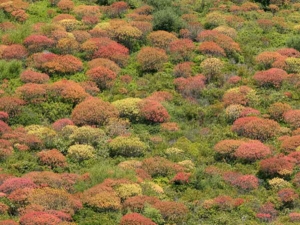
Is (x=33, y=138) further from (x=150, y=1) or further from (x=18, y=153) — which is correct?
(x=150, y=1)

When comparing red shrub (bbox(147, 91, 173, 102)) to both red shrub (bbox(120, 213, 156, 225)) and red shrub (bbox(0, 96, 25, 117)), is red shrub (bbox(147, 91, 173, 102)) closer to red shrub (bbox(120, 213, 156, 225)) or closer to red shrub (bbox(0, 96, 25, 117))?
red shrub (bbox(0, 96, 25, 117))

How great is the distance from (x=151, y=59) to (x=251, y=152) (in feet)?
41.0

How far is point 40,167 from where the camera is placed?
38.7 meters

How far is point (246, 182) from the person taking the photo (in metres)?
37.8

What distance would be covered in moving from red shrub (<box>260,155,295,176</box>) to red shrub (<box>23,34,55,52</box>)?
60.4 feet

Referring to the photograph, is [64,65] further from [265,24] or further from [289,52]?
[265,24]

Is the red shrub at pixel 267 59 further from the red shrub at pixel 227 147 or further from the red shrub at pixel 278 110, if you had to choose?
the red shrub at pixel 227 147

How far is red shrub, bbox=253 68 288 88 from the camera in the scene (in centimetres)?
4800

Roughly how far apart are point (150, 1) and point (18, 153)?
24.5m

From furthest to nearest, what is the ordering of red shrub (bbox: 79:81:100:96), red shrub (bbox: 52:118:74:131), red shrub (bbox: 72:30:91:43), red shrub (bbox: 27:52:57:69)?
red shrub (bbox: 72:30:91:43)
red shrub (bbox: 27:52:57:69)
red shrub (bbox: 79:81:100:96)
red shrub (bbox: 52:118:74:131)

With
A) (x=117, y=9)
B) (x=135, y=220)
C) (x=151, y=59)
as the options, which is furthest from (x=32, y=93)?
(x=117, y=9)

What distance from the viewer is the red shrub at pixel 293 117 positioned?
4334 cm

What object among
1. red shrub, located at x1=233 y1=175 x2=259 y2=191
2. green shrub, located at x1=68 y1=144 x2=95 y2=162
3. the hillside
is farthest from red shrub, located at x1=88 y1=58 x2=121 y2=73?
red shrub, located at x1=233 y1=175 x2=259 y2=191

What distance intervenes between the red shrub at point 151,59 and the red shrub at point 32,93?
24.3 feet
